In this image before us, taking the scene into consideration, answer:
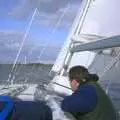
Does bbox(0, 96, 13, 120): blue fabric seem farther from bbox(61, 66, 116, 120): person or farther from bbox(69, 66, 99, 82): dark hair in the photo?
bbox(69, 66, 99, 82): dark hair

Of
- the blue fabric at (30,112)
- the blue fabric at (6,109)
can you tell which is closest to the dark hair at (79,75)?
the blue fabric at (30,112)

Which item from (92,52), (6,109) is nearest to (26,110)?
(6,109)

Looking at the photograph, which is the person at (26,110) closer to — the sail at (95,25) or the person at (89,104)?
the person at (89,104)

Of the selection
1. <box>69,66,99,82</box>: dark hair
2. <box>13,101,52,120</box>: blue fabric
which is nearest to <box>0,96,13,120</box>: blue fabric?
<box>13,101,52,120</box>: blue fabric

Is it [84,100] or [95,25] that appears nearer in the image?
[84,100]

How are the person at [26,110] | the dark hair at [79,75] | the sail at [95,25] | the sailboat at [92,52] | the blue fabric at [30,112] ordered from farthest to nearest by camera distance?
the sail at [95,25] → the sailboat at [92,52] → the dark hair at [79,75] → the blue fabric at [30,112] → the person at [26,110]

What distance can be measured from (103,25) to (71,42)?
0.72 metres

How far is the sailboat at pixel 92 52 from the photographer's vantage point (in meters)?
8.09

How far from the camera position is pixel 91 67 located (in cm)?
903

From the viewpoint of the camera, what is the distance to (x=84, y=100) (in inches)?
160

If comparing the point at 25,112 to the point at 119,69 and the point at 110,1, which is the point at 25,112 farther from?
the point at 110,1

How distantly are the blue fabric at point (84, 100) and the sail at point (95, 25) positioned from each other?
14.3 feet

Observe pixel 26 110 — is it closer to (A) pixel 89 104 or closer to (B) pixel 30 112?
(B) pixel 30 112

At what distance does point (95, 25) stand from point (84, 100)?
17.4 feet
